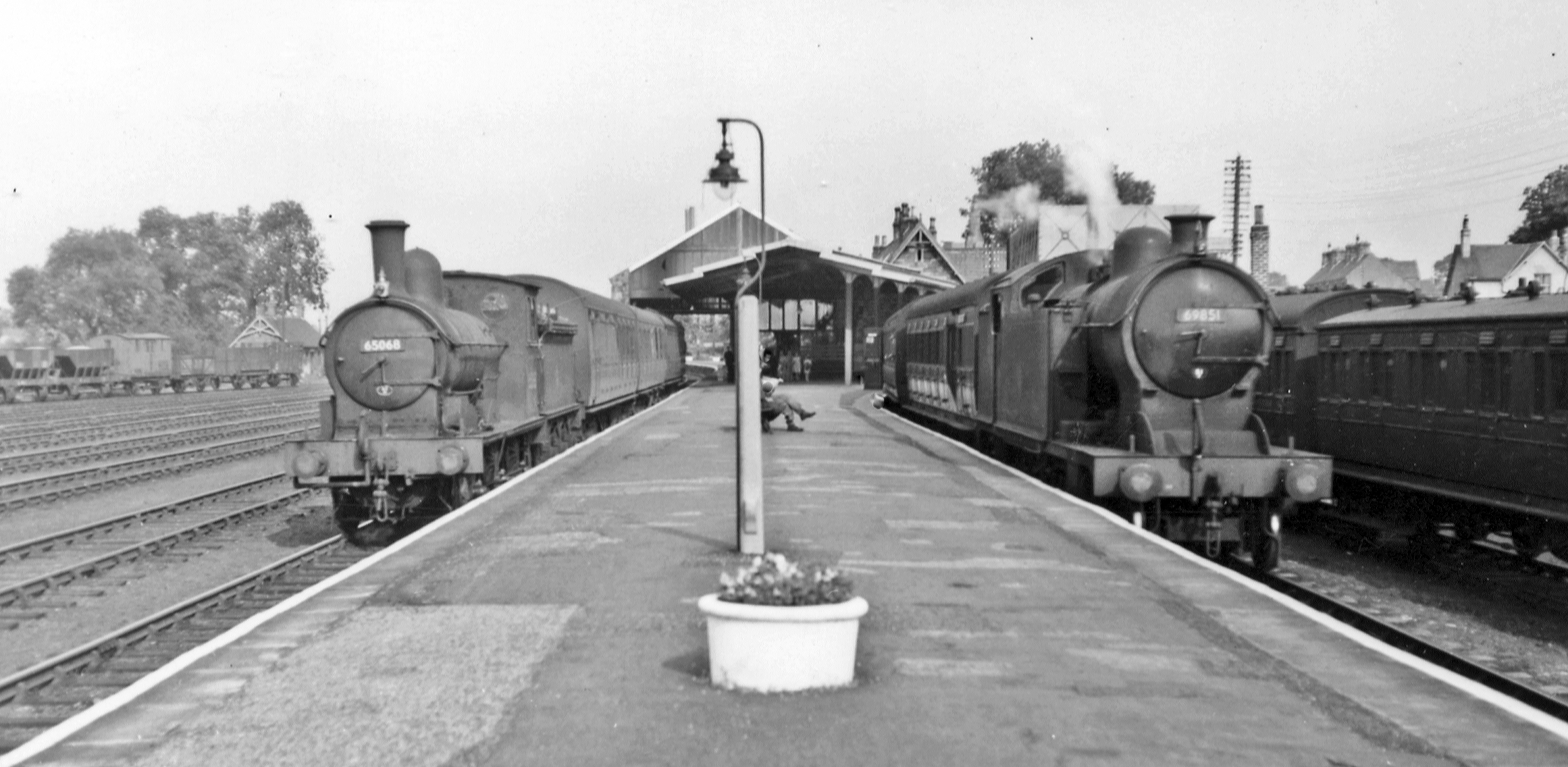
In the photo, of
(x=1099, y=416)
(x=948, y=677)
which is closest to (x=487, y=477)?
(x=1099, y=416)

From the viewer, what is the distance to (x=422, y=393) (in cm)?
1502

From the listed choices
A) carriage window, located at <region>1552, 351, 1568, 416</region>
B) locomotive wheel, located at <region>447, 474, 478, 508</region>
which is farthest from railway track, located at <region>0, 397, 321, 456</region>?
carriage window, located at <region>1552, 351, 1568, 416</region>

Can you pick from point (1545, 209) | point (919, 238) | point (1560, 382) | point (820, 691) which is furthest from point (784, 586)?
point (1545, 209)

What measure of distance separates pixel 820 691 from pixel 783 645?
0.97 ft

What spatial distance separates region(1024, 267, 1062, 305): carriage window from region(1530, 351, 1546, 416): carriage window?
530 centimetres

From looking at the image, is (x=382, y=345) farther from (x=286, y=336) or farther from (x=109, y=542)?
(x=286, y=336)

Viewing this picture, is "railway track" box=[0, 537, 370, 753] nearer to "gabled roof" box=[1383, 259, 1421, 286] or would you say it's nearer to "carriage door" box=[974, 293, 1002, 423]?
"carriage door" box=[974, 293, 1002, 423]

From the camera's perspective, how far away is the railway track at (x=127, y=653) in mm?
8609

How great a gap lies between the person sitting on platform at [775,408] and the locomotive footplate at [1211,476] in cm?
1078

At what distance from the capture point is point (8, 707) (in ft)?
28.4

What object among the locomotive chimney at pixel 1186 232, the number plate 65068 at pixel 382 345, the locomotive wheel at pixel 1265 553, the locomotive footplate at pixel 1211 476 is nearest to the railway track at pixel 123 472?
the number plate 65068 at pixel 382 345

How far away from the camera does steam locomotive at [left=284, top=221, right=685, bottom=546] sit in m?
14.6

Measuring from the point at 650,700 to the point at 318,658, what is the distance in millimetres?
2129

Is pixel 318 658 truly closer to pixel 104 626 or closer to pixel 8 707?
A: pixel 8 707
